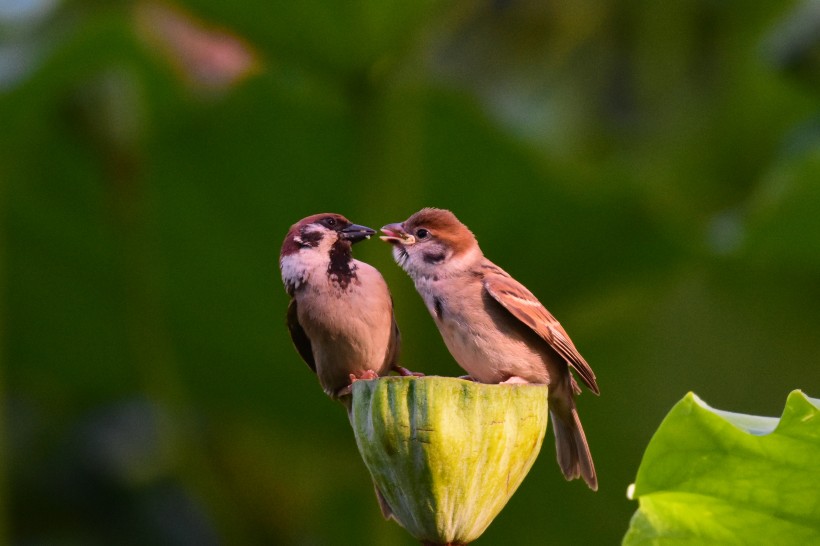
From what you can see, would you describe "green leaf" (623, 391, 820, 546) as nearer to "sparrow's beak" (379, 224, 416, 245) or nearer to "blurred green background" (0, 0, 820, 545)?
"sparrow's beak" (379, 224, 416, 245)

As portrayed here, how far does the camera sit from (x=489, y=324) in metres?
1.03

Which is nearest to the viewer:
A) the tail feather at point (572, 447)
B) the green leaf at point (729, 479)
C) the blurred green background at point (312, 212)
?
the green leaf at point (729, 479)

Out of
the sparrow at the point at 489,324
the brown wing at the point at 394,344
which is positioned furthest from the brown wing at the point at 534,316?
the brown wing at the point at 394,344

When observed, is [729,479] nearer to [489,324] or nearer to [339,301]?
[489,324]

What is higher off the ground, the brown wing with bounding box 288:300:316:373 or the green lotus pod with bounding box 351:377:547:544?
the brown wing with bounding box 288:300:316:373

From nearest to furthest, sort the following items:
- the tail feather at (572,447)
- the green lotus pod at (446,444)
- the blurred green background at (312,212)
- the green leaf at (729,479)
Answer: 1. the green lotus pod at (446,444)
2. the green leaf at (729,479)
3. the tail feather at (572,447)
4. the blurred green background at (312,212)

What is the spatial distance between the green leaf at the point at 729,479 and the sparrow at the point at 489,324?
7 cm

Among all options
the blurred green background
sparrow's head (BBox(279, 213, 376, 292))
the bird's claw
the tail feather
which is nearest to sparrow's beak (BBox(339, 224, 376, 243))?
sparrow's head (BBox(279, 213, 376, 292))

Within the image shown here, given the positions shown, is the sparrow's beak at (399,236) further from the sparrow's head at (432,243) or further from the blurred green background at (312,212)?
the blurred green background at (312,212)

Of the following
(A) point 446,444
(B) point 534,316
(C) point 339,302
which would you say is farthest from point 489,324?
(A) point 446,444

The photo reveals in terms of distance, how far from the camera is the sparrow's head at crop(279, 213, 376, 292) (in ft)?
2.98

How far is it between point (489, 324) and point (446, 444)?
27cm

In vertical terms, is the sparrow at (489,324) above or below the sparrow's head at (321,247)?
below

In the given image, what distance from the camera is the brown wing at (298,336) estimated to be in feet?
3.19
